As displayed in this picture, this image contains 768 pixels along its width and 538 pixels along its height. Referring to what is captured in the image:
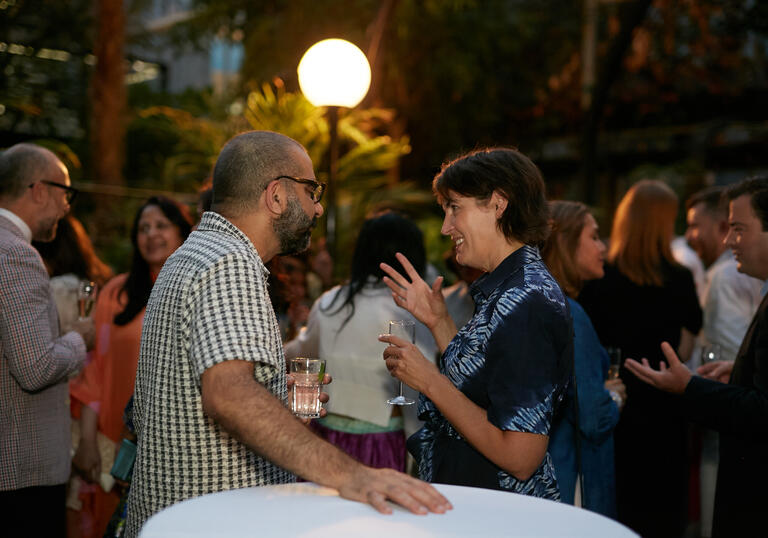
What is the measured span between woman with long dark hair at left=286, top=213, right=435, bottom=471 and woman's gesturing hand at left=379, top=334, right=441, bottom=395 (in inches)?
51.1

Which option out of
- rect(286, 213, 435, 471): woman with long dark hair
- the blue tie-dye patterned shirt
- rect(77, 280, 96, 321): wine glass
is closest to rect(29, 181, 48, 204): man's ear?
rect(77, 280, 96, 321): wine glass

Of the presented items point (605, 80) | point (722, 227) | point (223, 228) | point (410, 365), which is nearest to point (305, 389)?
point (410, 365)

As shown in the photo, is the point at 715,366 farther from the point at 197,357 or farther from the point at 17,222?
the point at 17,222

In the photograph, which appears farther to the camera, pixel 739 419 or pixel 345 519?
pixel 739 419

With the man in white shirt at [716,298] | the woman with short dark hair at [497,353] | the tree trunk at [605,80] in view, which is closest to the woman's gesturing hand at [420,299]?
the woman with short dark hair at [497,353]

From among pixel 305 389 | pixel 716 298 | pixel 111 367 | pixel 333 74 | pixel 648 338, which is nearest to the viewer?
pixel 305 389

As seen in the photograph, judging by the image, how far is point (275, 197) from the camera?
234 cm

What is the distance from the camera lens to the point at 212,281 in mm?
2023

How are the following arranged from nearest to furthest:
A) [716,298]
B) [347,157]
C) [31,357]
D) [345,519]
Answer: [345,519] → [31,357] → [716,298] → [347,157]

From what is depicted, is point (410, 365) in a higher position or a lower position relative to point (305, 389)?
higher

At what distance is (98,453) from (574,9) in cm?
1407

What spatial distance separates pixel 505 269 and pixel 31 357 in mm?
1871

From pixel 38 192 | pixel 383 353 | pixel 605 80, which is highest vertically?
pixel 605 80

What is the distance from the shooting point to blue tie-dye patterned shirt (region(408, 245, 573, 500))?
7.34 feet
